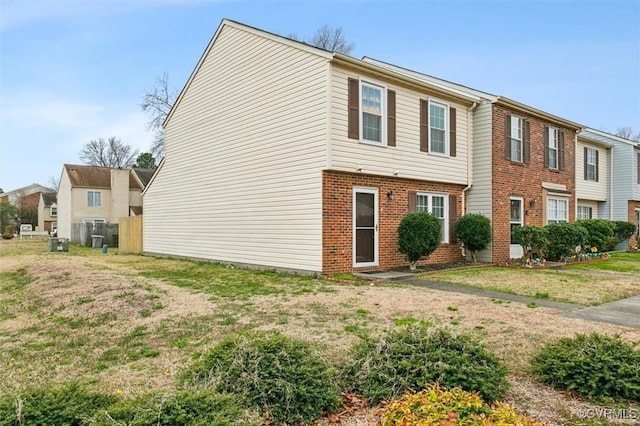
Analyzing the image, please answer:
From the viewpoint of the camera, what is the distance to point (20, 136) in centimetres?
1323

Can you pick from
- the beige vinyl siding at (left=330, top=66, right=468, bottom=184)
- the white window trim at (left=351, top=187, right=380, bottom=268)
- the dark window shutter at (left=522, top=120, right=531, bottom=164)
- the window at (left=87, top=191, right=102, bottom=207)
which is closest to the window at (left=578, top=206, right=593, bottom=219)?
the dark window shutter at (left=522, top=120, right=531, bottom=164)

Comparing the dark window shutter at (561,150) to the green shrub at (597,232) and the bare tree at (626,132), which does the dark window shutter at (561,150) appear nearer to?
the green shrub at (597,232)

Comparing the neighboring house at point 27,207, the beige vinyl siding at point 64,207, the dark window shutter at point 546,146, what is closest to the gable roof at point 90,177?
the beige vinyl siding at point 64,207

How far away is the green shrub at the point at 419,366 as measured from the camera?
10.5 feet

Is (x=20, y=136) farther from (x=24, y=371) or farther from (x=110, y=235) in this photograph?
(x=110, y=235)

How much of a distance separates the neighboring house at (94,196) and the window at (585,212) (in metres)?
31.1

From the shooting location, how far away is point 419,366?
332 centimetres

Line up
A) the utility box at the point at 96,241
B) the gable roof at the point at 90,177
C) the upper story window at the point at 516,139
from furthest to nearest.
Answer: the gable roof at the point at 90,177 → the utility box at the point at 96,241 → the upper story window at the point at 516,139

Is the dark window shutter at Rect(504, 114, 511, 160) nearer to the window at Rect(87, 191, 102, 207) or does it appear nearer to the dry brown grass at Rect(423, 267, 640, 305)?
the dry brown grass at Rect(423, 267, 640, 305)

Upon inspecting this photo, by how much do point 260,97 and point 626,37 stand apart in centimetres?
1168

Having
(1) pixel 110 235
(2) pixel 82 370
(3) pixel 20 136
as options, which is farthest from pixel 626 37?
(1) pixel 110 235

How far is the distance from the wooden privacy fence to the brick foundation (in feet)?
42.6

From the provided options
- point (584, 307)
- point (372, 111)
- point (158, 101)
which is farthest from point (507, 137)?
point (158, 101)

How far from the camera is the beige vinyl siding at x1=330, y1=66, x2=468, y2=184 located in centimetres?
1060
